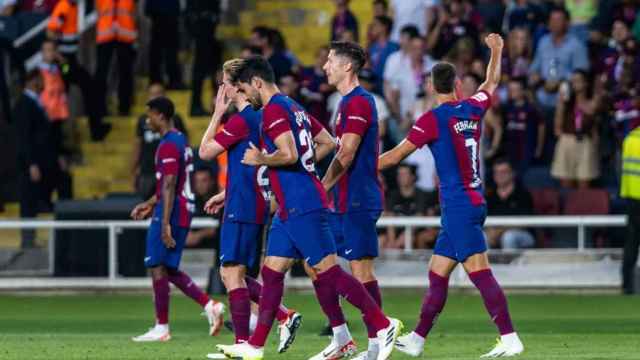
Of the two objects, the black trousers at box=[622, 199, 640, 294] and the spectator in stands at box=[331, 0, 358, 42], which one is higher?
the spectator in stands at box=[331, 0, 358, 42]

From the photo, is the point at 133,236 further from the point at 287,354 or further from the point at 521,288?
the point at 287,354

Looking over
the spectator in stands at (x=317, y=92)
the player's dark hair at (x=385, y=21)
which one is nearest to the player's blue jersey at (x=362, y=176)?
the spectator in stands at (x=317, y=92)

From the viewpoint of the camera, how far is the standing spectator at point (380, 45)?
2514 centimetres

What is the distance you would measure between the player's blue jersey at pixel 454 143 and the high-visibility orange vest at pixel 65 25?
12540 mm

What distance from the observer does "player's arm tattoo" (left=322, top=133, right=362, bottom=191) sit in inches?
541

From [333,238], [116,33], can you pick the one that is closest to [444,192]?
[333,238]

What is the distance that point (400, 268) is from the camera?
22.1 meters

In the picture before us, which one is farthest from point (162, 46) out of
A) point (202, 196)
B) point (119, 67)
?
point (202, 196)

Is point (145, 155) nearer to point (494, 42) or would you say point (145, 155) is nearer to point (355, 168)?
point (355, 168)

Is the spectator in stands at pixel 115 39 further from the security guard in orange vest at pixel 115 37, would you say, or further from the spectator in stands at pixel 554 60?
the spectator in stands at pixel 554 60

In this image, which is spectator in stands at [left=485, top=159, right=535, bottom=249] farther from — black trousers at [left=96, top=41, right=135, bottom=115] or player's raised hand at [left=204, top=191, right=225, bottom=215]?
player's raised hand at [left=204, top=191, right=225, bottom=215]

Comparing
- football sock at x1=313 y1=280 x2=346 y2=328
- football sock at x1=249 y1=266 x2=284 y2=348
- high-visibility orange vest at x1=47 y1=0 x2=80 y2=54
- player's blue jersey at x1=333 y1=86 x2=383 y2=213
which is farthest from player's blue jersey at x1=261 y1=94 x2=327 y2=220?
high-visibility orange vest at x1=47 y1=0 x2=80 y2=54

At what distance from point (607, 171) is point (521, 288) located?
2.83m

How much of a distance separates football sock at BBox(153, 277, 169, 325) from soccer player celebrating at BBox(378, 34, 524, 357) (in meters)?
2.92
